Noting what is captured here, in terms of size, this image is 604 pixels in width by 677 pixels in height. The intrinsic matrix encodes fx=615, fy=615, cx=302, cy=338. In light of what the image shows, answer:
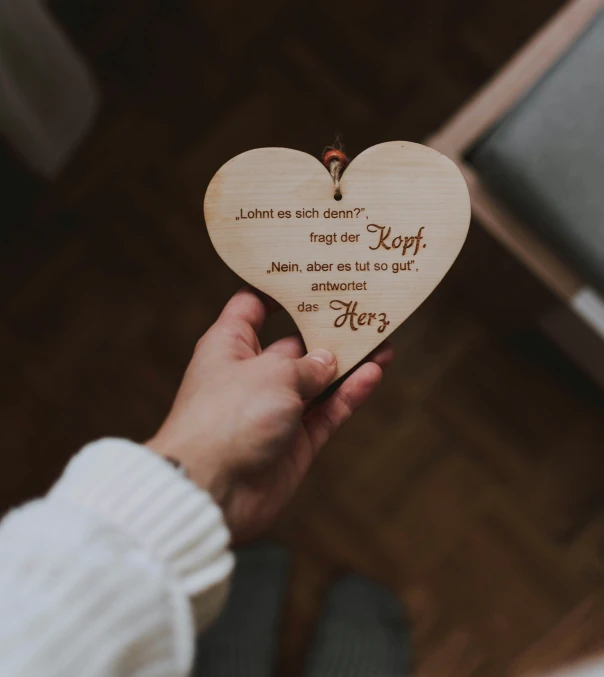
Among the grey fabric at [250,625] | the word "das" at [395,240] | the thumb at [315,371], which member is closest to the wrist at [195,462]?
the thumb at [315,371]

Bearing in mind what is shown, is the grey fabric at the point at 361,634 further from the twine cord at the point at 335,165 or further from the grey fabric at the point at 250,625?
the twine cord at the point at 335,165

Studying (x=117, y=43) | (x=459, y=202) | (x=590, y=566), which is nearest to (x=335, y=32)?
(x=117, y=43)

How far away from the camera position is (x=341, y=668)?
1.10 metres

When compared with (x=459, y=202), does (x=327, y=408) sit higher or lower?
lower

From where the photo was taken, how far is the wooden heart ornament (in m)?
0.57

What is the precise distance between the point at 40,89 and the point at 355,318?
640 millimetres

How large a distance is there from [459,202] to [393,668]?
89 centimetres

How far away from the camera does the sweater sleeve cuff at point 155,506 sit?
0.49 meters

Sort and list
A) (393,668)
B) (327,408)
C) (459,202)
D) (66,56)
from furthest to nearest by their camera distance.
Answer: (393,668)
(66,56)
(327,408)
(459,202)

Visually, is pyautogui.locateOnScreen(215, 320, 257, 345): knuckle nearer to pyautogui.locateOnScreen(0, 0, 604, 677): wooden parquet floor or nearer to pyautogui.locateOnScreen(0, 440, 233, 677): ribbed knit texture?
pyautogui.locateOnScreen(0, 440, 233, 677): ribbed knit texture

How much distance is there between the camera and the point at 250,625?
3.60 feet

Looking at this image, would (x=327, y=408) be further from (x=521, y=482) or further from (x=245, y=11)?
(x=245, y=11)

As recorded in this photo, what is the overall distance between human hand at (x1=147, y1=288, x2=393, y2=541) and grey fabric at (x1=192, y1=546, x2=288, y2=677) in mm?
482

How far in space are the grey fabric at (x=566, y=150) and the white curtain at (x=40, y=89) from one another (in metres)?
0.62
